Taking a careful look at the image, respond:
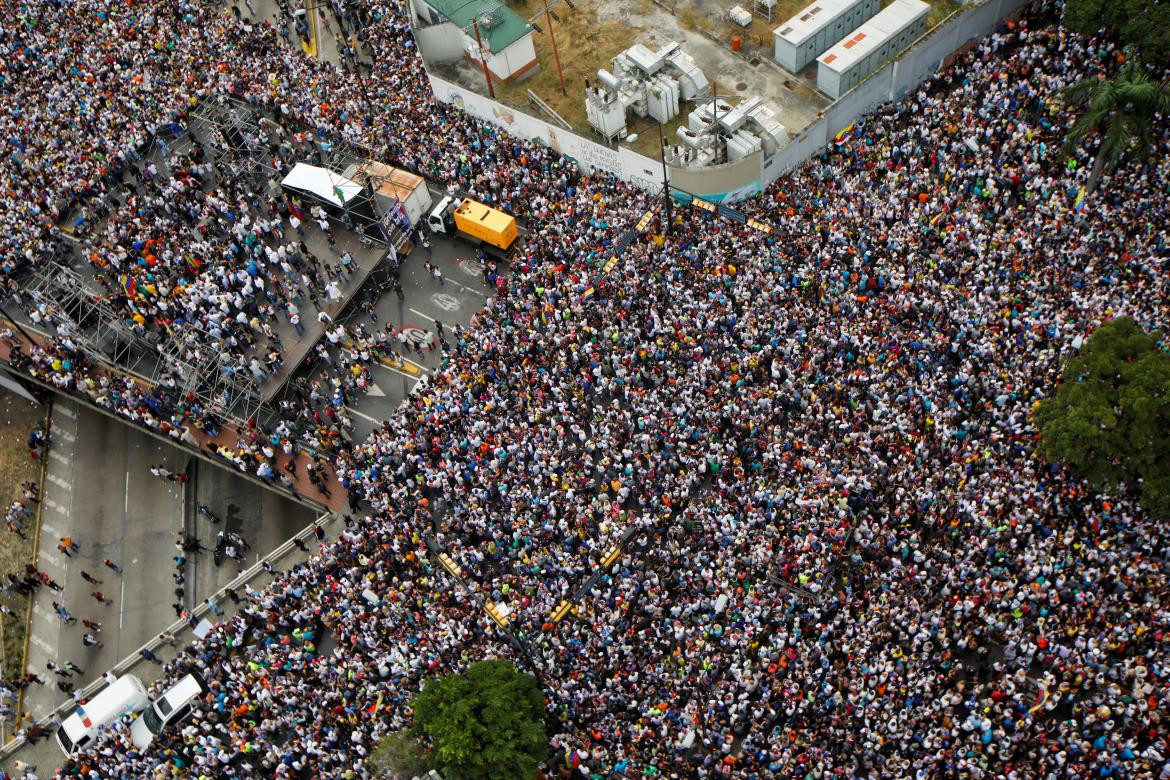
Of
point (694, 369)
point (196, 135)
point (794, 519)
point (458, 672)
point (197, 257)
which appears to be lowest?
point (458, 672)

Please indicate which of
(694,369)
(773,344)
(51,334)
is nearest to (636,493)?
(694,369)

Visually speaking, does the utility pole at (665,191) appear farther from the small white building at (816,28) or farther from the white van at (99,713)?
the white van at (99,713)

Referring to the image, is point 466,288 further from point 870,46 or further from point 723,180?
point 870,46

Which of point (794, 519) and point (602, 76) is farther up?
point (602, 76)

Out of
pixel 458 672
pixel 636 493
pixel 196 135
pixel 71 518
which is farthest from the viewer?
pixel 196 135

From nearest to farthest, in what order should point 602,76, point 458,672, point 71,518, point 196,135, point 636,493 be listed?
point 458,672 < point 636,493 < point 71,518 < point 602,76 < point 196,135

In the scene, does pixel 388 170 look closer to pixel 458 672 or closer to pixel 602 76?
pixel 602 76
